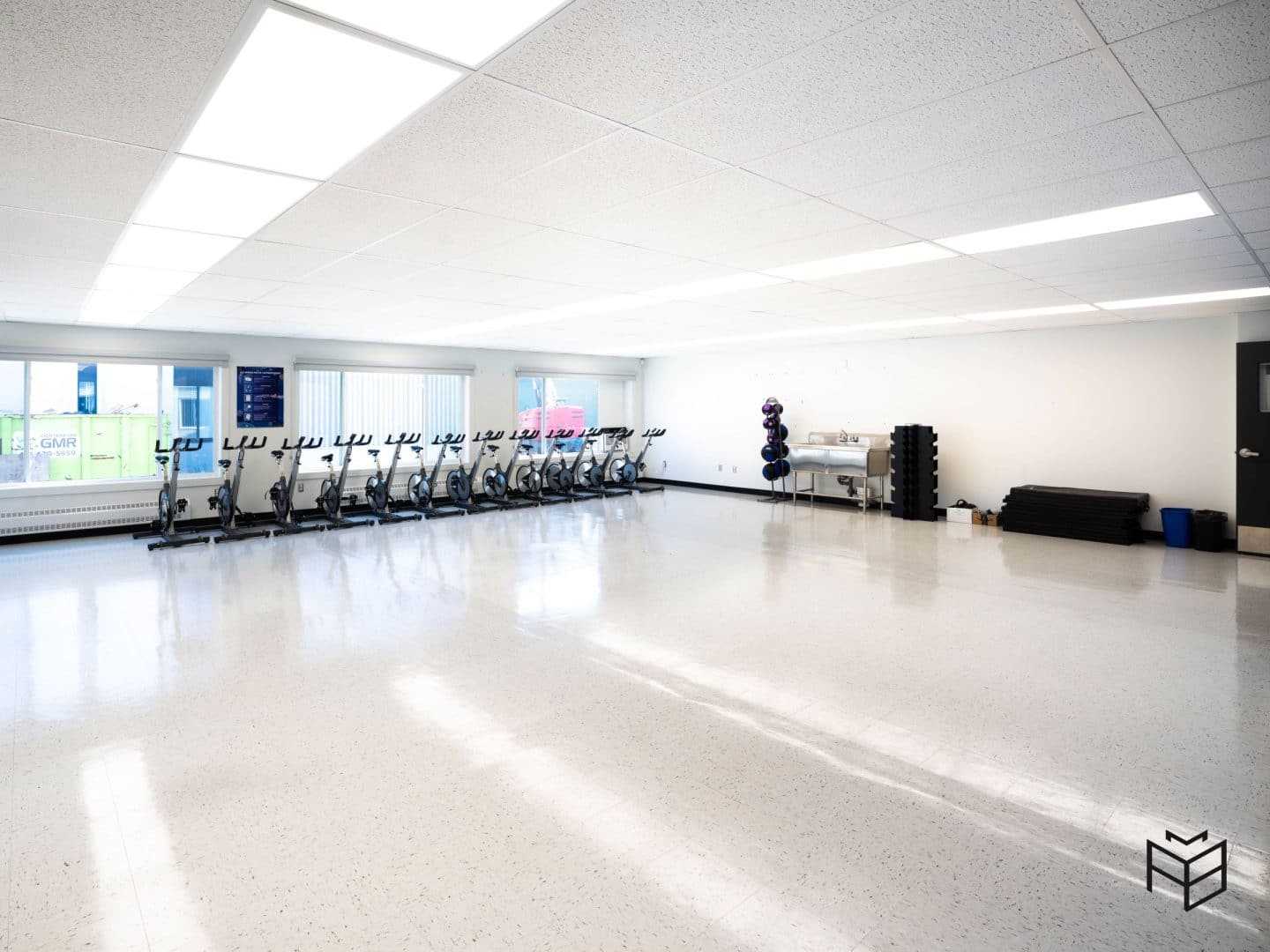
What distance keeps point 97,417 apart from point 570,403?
284 inches

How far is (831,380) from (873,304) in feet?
14.0

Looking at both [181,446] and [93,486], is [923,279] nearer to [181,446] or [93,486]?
[181,446]

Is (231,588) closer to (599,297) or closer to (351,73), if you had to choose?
(599,297)

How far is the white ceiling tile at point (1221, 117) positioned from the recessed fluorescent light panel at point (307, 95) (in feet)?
7.49

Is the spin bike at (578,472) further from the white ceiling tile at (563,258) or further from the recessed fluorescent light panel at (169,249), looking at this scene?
the recessed fluorescent light panel at (169,249)

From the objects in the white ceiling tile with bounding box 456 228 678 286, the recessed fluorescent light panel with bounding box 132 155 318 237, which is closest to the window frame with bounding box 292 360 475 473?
the white ceiling tile with bounding box 456 228 678 286

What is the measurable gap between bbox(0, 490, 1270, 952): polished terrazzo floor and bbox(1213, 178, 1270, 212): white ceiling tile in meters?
2.39

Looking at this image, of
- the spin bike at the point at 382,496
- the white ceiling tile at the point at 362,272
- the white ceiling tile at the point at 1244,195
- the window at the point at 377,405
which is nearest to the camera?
the white ceiling tile at the point at 1244,195

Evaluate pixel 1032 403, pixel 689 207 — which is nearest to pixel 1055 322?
pixel 1032 403

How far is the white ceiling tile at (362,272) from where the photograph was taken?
4.59 meters

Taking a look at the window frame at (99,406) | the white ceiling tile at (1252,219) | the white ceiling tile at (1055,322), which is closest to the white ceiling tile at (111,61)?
the white ceiling tile at (1252,219)

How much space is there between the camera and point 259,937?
1910mm

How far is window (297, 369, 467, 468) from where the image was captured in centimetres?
978

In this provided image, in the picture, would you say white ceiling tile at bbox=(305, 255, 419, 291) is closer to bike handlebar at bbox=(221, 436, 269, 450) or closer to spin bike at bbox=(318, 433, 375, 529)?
bike handlebar at bbox=(221, 436, 269, 450)
